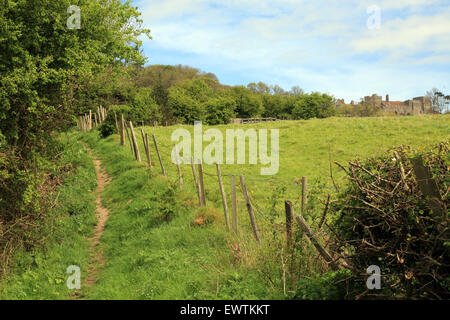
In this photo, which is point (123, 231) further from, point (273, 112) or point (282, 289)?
point (273, 112)

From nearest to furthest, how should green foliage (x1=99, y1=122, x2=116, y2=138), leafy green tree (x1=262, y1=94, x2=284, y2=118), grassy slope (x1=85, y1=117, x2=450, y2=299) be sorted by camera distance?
grassy slope (x1=85, y1=117, x2=450, y2=299) → green foliage (x1=99, y1=122, x2=116, y2=138) → leafy green tree (x1=262, y1=94, x2=284, y2=118)

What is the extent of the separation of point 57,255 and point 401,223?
8459mm

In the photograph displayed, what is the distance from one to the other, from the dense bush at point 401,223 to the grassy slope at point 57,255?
6125 mm

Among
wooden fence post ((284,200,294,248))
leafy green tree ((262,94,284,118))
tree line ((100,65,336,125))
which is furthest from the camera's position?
leafy green tree ((262,94,284,118))

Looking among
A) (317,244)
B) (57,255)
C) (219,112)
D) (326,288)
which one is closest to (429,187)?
(317,244)

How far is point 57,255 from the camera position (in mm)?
9633

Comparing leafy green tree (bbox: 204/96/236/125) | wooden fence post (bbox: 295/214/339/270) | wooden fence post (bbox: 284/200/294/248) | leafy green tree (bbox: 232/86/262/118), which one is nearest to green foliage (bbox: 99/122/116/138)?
wooden fence post (bbox: 284/200/294/248)

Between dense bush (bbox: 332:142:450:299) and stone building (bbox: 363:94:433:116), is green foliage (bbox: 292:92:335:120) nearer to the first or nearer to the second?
Answer: stone building (bbox: 363:94:433:116)

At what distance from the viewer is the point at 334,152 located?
84.6ft

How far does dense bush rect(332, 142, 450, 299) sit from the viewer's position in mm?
4070

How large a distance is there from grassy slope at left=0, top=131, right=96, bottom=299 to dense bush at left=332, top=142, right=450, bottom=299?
6.13 metres

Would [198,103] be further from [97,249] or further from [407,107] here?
[407,107]
